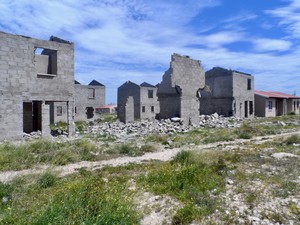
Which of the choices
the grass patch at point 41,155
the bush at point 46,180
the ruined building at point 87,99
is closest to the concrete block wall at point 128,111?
the ruined building at point 87,99

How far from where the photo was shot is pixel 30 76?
14672 millimetres

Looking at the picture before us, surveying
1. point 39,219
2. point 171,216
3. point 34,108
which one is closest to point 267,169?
point 171,216

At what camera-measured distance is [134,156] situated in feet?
32.9

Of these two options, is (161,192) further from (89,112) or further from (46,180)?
(89,112)

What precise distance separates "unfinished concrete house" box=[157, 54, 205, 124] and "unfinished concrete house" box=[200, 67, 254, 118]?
8.45 meters

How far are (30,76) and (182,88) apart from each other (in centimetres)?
1082

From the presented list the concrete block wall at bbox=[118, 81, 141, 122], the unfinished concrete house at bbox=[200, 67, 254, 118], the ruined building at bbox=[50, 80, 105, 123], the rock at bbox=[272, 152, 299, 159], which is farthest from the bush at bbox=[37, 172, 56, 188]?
the concrete block wall at bbox=[118, 81, 141, 122]

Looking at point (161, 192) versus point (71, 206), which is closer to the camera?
point (71, 206)

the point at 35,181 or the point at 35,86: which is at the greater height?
the point at 35,86

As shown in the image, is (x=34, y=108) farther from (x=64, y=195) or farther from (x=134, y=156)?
(x=64, y=195)

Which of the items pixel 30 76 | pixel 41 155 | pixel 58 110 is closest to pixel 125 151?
pixel 41 155

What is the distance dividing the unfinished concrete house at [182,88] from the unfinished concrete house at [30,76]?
7391 millimetres

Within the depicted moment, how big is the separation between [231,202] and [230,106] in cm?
2583

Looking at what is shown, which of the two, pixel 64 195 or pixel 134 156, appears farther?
pixel 134 156
